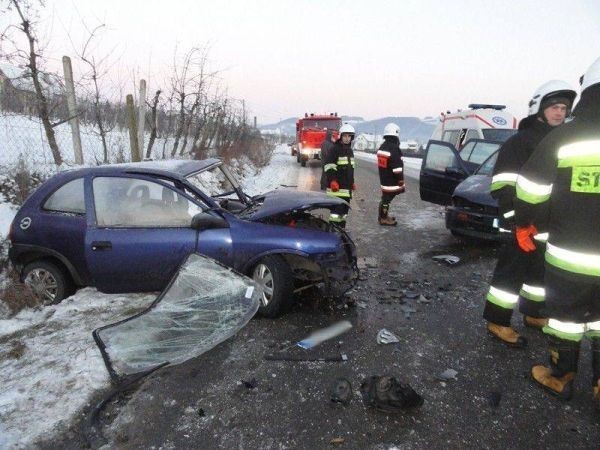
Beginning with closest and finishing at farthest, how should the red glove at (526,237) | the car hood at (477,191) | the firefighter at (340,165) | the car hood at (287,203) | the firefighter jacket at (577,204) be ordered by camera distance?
the firefighter jacket at (577,204)
the red glove at (526,237)
the car hood at (287,203)
the car hood at (477,191)
the firefighter at (340,165)

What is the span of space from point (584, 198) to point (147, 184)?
3428 mm

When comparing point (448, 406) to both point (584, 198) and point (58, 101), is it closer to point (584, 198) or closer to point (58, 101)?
point (584, 198)

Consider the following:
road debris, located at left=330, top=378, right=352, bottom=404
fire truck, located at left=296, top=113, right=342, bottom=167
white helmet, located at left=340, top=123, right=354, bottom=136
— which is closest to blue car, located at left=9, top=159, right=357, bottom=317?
road debris, located at left=330, top=378, right=352, bottom=404

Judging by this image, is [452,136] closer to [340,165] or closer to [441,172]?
[441,172]

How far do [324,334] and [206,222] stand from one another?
146 centimetres

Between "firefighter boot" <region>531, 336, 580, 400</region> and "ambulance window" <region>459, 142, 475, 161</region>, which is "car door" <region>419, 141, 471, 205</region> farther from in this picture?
"firefighter boot" <region>531, 336, 580, 400</region>

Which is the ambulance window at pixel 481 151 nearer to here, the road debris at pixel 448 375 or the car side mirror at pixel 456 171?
the car side mirror at pixel 456 171

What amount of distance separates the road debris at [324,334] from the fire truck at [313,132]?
630 inches

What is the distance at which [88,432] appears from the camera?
2.16 m

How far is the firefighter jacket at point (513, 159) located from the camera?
3082 mm

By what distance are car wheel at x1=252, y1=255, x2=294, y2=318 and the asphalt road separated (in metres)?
0.13

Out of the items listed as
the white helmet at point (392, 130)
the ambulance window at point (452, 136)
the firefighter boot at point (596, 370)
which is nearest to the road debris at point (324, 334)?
the firefighter boot at point (596, 370)

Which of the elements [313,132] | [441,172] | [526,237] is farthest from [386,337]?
[313,132]

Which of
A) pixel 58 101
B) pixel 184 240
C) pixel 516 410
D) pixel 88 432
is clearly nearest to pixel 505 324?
pixel 516 410
